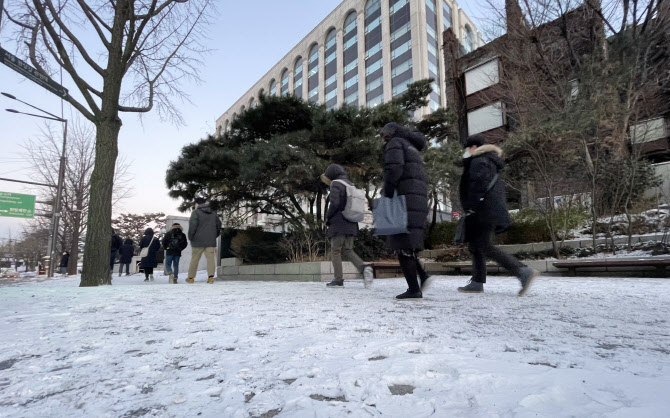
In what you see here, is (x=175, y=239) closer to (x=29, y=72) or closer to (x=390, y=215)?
(x=29, y=72)

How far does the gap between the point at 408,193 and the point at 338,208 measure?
1706 mm

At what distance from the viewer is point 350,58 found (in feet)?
142

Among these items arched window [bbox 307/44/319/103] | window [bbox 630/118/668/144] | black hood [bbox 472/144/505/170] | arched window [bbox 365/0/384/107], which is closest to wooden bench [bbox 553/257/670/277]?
black hood [bbox 472/144/505/170]

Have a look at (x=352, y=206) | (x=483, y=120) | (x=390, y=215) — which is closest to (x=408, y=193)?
(x=390, y=215)

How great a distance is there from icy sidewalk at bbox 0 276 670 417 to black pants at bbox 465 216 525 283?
100cm

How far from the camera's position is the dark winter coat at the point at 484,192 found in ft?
12.5

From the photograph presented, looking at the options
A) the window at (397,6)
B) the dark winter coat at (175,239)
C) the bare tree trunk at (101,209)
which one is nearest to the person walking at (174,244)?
the dark winter coat at (175,239)

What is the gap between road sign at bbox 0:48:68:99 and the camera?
5379mm

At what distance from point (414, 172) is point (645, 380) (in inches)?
107

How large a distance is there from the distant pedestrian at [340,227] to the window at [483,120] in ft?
59.4

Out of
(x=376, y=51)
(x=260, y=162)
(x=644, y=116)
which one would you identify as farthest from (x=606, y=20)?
(x=376, y=51)

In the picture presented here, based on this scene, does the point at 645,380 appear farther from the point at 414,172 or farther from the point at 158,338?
the point at 414,172

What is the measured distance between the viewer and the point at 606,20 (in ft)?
36.2

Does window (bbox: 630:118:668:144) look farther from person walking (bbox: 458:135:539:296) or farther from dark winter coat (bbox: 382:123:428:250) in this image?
dark winter coat (bbox: 382:123:428:250)
